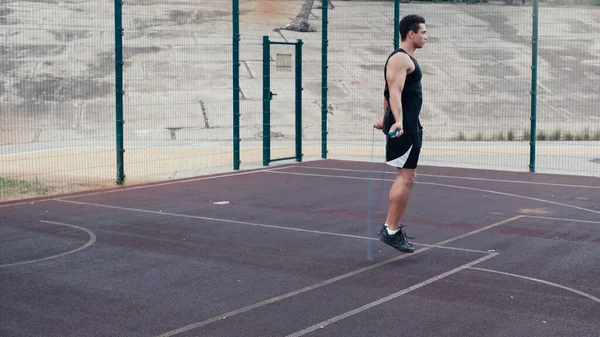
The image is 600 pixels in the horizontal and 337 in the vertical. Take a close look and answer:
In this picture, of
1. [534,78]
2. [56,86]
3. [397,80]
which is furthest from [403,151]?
[56,86]

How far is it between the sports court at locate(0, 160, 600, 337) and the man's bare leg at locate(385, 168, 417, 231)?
37 cm

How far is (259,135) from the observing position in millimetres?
21328

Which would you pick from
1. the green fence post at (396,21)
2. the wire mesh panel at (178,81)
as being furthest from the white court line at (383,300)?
the wire mesh panel at (178,81)

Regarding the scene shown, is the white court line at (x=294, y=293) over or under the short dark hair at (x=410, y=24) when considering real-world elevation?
under

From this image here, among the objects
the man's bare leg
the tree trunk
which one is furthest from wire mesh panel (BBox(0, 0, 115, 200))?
the man's bare leg

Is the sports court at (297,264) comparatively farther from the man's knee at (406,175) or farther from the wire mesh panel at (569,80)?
the wire mesh panel at (569,80)

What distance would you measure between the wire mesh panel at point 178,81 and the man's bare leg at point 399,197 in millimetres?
8889

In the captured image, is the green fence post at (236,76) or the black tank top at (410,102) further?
the green fence post at (236,76)

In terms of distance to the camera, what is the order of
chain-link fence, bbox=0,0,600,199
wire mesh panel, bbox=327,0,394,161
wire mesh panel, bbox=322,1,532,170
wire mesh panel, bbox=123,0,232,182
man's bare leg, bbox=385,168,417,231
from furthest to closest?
1. wire mesh panel, bbox=327,0,394,161
2. wire mesh panel, bbox=322,1,532,170
3. wire mesh panel, bbox=123,0,232,182
4. chain-link fence, bbox=0,0,600,199
5. man's bare leg, bbox=385,168,417,231

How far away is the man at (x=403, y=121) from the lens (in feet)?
24.0

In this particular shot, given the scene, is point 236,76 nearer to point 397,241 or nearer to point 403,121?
Answer: point 403,121

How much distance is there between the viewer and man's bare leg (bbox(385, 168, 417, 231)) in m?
7.43

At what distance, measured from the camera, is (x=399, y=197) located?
24.3ft

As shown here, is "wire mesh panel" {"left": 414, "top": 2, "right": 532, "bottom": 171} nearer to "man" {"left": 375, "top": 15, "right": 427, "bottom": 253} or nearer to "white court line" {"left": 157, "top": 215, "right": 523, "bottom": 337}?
"white court line" {"left": 157, "top": 215, "right": 523, "bottom": 337}
